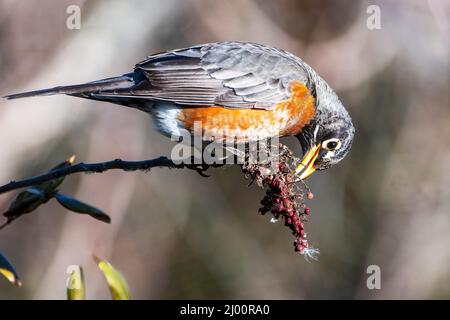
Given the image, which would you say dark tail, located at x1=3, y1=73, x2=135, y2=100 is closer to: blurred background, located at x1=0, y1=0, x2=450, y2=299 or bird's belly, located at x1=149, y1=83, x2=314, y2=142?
bird's belly, located at x1=149, y1=83, x2=314, y2=142

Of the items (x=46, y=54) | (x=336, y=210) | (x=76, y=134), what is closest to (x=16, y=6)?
(x=46, y=54)

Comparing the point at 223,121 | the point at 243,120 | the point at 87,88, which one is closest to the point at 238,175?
the point at 243,120

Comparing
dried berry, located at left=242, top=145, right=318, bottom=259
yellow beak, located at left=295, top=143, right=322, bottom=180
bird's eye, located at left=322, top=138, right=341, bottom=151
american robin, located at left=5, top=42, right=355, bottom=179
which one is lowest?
dried berry, located at left=242, top=145, right=318, bottom=259

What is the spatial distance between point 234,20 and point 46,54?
2.76 meters

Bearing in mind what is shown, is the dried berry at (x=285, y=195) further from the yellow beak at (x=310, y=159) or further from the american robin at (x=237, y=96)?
the yellow beak at (x=310, y=159)

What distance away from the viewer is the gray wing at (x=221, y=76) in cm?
525

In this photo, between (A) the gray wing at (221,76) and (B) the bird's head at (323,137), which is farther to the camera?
(B) the bird's head at (323,137)

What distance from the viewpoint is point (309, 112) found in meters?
5.92

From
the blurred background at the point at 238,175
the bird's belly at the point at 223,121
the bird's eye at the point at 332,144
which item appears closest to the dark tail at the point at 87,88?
the bird's belly at the point at 223,121

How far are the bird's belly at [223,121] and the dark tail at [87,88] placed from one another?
33 centimetres

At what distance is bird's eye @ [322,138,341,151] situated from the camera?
605 cm

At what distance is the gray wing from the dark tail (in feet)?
0.30

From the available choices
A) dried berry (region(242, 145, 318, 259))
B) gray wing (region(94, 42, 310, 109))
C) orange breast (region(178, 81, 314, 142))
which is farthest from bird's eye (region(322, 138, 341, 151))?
dried berry (region(242, 145, 318, 259))

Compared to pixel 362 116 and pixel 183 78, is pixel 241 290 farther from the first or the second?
pixel 183 78
